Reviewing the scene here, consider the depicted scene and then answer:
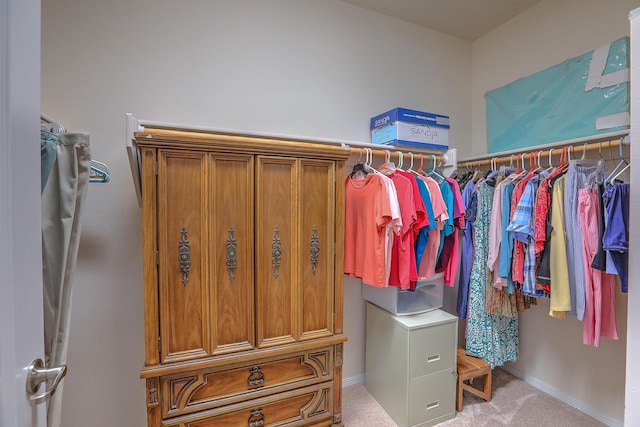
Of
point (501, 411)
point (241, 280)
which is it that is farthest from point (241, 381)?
point (501, 411)

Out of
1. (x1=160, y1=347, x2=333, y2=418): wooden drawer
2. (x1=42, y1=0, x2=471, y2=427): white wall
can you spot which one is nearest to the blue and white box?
(x1=42, y1=0, x2=471, y2=427): white wall

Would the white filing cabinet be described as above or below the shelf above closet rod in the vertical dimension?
below

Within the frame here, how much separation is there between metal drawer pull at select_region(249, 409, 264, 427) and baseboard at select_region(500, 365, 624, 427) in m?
2.15

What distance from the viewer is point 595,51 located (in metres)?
1.76

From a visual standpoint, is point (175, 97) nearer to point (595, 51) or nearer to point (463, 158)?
point (463, 158)

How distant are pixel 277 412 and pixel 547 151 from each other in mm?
2287

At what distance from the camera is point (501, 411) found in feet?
6.22

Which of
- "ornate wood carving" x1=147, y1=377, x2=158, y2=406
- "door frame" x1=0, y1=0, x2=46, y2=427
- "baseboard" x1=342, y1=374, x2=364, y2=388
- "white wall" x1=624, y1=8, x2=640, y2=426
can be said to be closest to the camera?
"door frame" x1=0, y1=0, x2=46, y2=427

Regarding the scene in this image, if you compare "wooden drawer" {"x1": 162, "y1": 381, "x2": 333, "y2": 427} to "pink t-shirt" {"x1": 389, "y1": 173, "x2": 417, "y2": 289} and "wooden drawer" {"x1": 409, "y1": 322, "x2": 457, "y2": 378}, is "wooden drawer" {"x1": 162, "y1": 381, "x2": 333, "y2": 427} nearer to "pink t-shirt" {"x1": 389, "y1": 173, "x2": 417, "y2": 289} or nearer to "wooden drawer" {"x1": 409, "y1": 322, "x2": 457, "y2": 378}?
"wooden drawer" {"x1": 409, "y1": 322, "x2": 457, "y2": 378}

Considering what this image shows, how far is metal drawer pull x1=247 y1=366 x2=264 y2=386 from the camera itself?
1354mm

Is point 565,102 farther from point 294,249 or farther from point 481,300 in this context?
point 294,249

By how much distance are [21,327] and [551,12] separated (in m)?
3.22

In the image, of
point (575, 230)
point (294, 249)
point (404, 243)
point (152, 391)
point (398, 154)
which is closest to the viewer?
point (152, 391)

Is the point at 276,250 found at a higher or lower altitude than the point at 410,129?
lower
